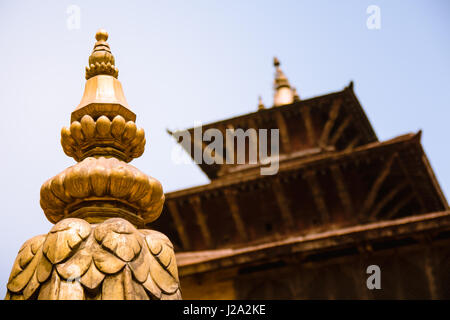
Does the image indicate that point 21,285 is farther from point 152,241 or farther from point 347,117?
point 347,117

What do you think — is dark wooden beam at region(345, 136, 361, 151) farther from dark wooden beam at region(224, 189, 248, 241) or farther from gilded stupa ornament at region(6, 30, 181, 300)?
gilded stupa ornament at region(6, 30, 181, 300)

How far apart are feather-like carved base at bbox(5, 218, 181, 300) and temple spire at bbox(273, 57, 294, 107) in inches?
934

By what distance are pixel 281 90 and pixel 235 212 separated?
33.9 feet

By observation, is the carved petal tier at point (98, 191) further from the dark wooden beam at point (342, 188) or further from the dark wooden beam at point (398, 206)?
the dark wooden beam at point (398, 206)

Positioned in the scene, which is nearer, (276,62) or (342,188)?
(342,188)

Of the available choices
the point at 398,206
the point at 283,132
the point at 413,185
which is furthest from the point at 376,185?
the point at 283,132

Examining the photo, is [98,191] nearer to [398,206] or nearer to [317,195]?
[317,195]

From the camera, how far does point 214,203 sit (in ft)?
62.3

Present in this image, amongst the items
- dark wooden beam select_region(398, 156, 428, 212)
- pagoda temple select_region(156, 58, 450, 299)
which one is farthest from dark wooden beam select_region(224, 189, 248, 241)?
dark wooden beam select_region(398, 156, 428, 212)

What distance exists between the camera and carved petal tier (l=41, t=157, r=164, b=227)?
2471mm

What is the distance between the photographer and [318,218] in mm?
18328

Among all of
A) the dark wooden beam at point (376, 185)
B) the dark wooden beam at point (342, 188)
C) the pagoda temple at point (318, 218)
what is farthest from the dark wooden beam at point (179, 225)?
the dark wooden beam at point (376, 185)

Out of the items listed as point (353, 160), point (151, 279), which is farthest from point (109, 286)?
point (353, 160)
